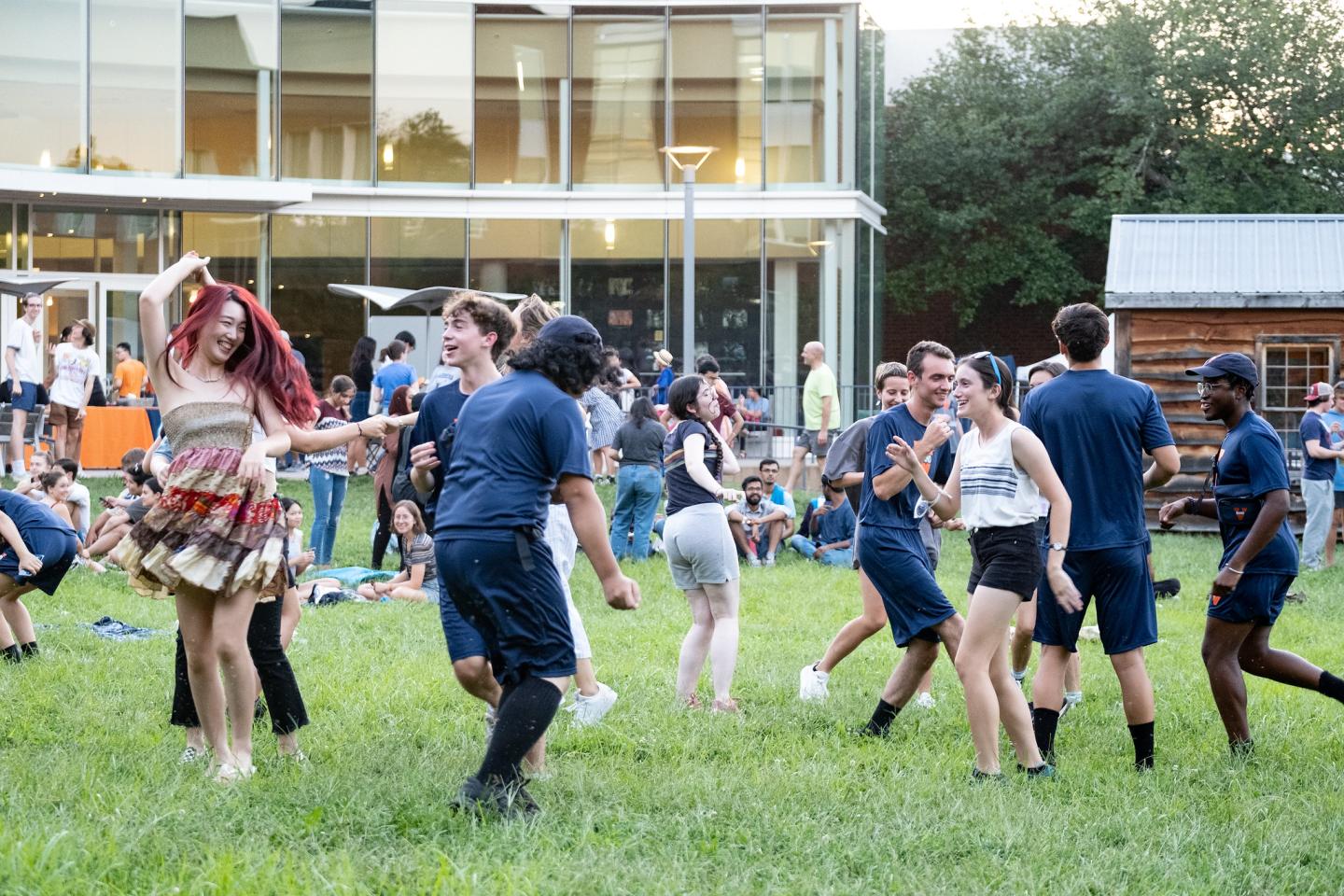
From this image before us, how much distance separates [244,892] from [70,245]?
23897mm

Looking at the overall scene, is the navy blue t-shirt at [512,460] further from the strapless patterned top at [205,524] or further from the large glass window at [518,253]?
the large glass window at [518,253]

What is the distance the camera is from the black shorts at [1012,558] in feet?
→ 19.1

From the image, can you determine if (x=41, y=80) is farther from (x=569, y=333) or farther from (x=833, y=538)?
(x=569, y=333)

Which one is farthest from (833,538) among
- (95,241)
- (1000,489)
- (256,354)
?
(95,241)

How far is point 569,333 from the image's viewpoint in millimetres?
5168

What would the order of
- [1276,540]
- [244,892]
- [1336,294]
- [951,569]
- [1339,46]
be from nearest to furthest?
[244,892] → [1276,540] → [951,569] → [1336,294] → [1339,46]

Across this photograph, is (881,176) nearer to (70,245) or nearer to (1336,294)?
(1336,294)

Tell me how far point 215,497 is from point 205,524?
11cm

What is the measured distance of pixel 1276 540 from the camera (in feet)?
21.6

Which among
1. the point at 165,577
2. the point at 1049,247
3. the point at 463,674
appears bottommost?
the point at 463,674

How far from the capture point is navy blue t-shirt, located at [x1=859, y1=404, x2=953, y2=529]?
679 cm

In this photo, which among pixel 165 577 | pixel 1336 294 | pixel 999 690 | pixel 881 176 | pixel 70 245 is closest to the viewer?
pixel 165 577

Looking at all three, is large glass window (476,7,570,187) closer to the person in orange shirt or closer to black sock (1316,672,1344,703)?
the person in orange shirt

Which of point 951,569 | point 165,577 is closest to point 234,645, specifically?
point 165,577
